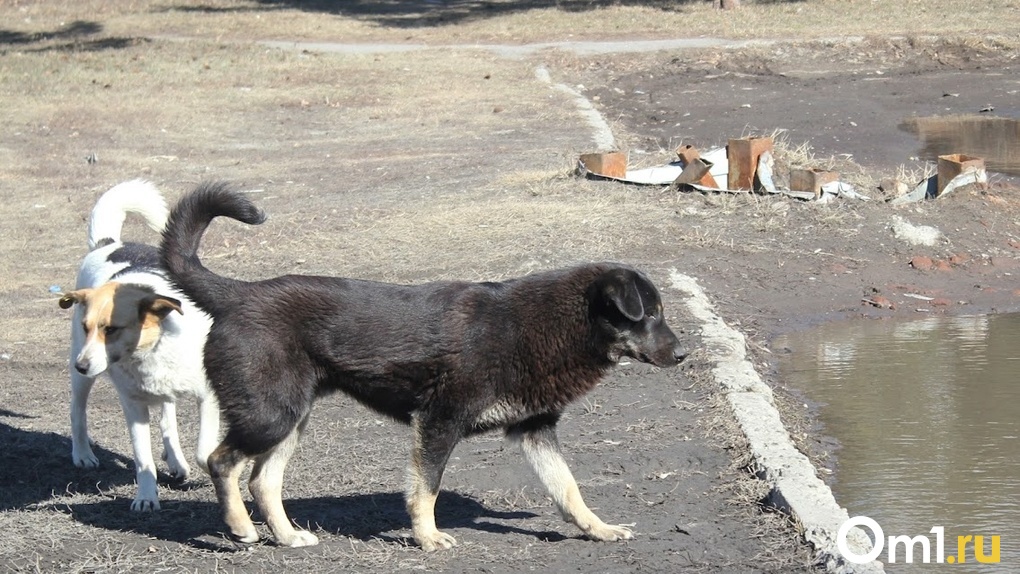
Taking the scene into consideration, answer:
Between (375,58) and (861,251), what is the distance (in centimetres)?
1719

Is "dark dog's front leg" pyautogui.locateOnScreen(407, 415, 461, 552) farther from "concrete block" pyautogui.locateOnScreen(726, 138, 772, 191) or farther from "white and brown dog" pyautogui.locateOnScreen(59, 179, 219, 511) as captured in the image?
"concrete block" pyautogui.locateOnScreen(726, 138, 772, 191)

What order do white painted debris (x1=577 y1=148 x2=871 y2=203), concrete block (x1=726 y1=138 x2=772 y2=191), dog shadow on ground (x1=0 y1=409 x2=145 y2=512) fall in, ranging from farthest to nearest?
white painted debris (x1=577 y1=148 x2=871 y2=203) < concrete block (x1=726 y1=138 x2=772 y2=191) < dog shadow on ground (x1=0 y1=409 x2=145 y2=512)

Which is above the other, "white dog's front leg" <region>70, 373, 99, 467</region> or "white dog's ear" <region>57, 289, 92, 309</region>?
"white dog's ear" <region>57, 289, 92, 309</region>

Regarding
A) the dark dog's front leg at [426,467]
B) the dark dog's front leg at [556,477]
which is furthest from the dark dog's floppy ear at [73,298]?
the dark dog's front leg at [556,477]

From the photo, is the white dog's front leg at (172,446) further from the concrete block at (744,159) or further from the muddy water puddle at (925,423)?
the concrete block at (744,159)

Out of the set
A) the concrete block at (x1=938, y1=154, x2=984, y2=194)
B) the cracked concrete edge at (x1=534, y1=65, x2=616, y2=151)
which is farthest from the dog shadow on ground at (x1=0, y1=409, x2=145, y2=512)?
the cracked concrete edge at (x1=534, y1=65, x2=616, y2=151)

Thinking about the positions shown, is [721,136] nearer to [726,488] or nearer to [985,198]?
[985,198]

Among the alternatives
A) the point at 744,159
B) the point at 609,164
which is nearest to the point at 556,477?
the point at 744,159

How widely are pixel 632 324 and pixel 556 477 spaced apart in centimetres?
73

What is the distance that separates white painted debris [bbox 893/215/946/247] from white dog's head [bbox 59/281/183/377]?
22.9 ft

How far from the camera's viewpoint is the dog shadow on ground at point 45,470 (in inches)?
262

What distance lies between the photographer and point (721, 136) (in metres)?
17.1

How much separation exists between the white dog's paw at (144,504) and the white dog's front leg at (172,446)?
1.64 feet

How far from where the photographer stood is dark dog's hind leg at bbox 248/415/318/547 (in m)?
5.64
